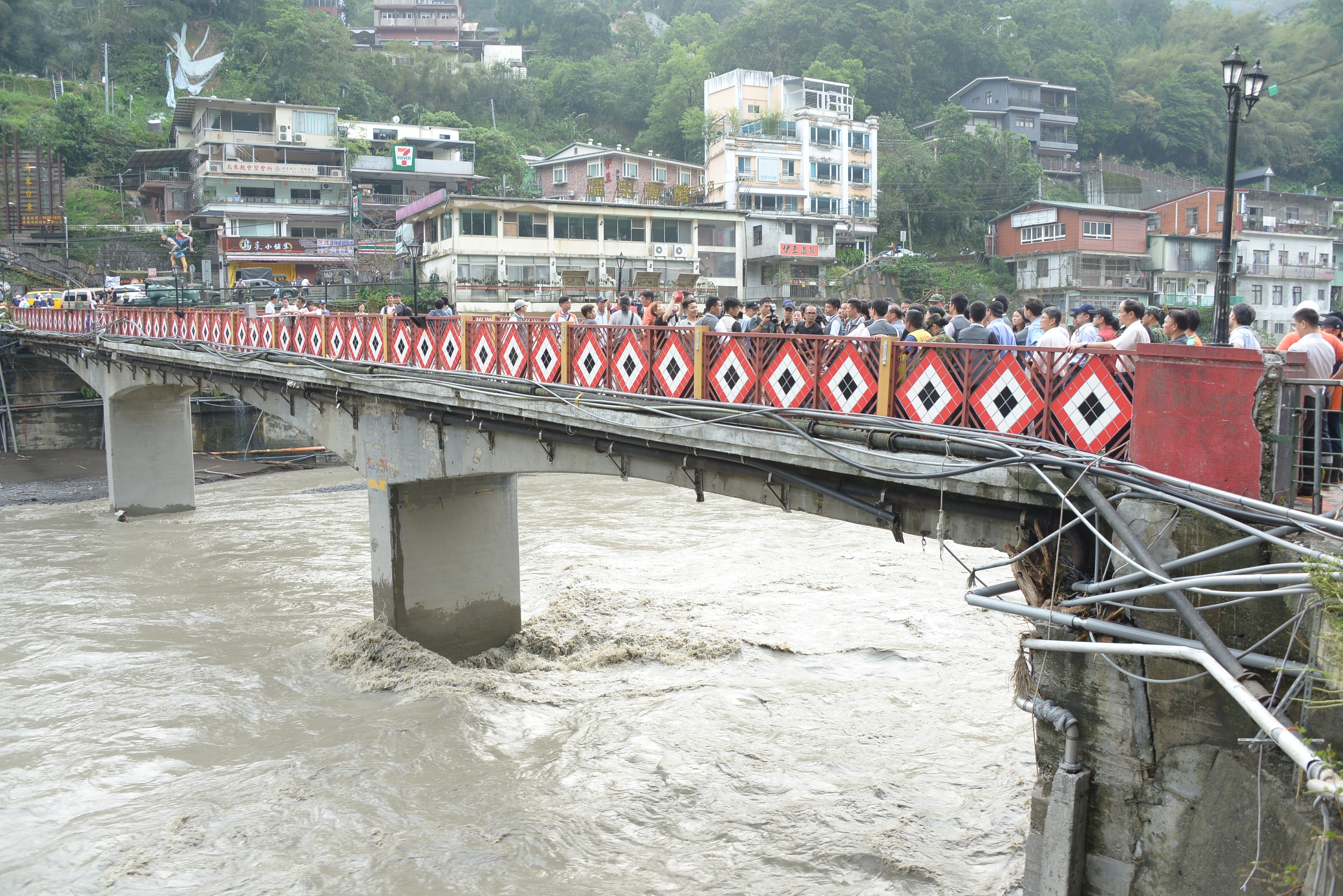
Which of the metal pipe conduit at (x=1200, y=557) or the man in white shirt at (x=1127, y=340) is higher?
the man in white shirt at (x=1127, y=340)

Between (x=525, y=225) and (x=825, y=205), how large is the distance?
772 inches

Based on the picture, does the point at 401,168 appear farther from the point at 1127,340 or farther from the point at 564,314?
the point at 1127,340

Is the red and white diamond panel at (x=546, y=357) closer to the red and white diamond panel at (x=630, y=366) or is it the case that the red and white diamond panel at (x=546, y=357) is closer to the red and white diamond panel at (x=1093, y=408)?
the red and white diamond panel at (x=630, y=366)

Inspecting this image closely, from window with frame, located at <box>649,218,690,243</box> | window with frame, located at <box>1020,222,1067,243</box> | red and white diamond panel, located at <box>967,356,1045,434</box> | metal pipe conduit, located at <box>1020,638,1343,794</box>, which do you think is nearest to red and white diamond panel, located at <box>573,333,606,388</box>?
red and white diamond panel, located at <box>967,356,1045,434</box>

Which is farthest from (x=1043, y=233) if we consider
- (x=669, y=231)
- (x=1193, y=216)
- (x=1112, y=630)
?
(x=1112, y=630)

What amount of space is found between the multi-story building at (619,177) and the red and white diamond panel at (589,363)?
38.8m

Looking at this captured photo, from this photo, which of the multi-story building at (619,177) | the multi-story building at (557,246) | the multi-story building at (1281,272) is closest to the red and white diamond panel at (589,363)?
the multi-story building at (557,246)

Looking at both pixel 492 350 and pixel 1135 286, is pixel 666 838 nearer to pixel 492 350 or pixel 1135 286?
pixel 492 350

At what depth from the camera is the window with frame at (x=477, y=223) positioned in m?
41.8

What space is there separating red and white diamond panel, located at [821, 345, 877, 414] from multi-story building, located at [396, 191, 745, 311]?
100ft

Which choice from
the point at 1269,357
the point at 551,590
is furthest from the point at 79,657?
the point at 1269,357

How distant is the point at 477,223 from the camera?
42156 millimetres

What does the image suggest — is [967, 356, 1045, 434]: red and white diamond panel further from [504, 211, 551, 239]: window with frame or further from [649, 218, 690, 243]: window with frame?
[649, 218, 690, 243]: window with frame

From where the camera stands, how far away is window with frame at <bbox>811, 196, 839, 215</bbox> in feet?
179
